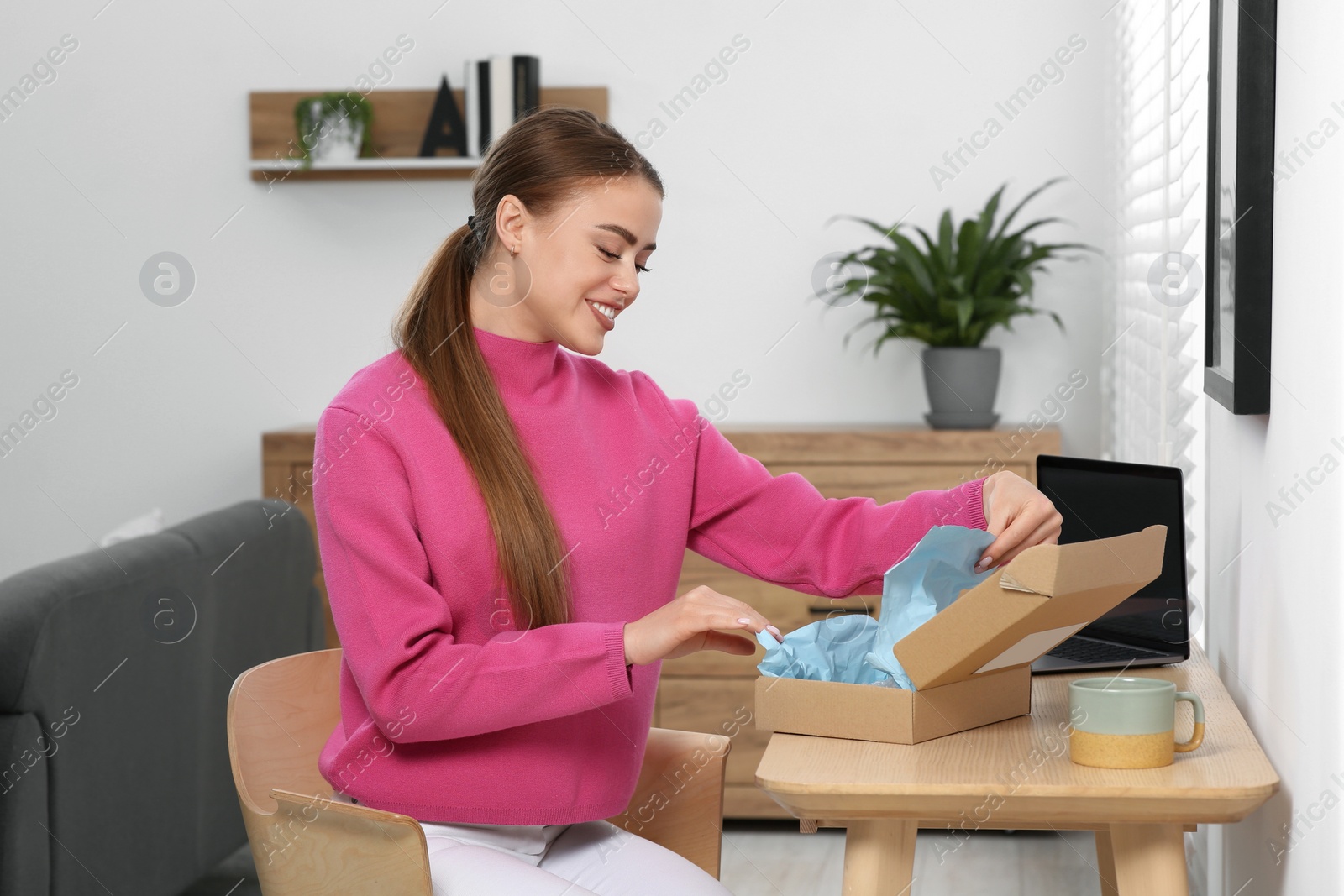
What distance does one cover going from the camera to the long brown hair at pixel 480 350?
1.43 meters

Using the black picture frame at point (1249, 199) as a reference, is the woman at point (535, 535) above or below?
below

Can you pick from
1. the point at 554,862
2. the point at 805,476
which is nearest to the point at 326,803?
the point at 554,862

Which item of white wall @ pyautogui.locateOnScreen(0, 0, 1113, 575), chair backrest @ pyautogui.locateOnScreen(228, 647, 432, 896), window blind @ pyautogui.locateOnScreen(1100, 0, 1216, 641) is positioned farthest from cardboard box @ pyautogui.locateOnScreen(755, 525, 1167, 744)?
white wall @ pyautogui.locateOnScreen(0, 0, 1113, 575)

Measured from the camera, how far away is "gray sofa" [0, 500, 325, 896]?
194 centimetres

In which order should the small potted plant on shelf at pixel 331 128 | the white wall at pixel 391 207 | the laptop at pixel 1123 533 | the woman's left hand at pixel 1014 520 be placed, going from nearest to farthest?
the woman's left hand at pixel 1014 520
the laptop at pixel 1123 533
the white wall at pixel 391 207
the small potted plant on shelf at pixel 331 128

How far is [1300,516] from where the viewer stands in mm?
1205

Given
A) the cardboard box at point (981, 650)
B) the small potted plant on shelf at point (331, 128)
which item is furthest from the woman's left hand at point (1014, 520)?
the small potted plant on shelf at point (331, 128)

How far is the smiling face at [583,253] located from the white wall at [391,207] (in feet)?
6.54

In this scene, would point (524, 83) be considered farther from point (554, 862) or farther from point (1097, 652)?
point (554, 862)

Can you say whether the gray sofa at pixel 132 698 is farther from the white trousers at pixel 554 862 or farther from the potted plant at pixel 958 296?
the potted plant at pixel 958 296

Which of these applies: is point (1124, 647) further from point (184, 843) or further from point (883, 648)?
point (184, 843)

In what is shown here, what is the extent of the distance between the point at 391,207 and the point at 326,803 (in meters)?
2.60

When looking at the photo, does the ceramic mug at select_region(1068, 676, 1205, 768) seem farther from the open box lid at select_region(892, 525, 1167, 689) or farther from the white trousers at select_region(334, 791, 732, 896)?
the white trousers at select_region(334, 791, 732, 896)

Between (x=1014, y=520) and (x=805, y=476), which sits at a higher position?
(x=1014, y=520)
